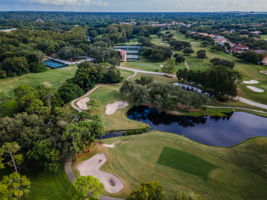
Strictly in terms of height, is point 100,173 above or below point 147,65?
below

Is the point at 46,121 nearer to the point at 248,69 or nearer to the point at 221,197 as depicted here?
the point at 221,197

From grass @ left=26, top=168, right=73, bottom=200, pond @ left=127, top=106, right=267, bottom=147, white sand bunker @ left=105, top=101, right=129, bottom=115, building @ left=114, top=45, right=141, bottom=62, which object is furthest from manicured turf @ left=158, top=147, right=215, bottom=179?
building @ left=114, top=45, right=141, bottom=62

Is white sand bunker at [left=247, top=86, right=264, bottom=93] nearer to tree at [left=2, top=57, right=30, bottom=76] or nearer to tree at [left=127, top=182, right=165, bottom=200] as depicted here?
tree at [left=127, top=182, right=165, bottom=200]

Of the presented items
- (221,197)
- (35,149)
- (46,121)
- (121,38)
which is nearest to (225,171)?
(221,197)

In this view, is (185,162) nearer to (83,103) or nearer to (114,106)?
(114,106)

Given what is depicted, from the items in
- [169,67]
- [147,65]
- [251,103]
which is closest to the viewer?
[251,103]

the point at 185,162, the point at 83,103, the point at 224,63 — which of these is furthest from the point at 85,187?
the point at 224,63

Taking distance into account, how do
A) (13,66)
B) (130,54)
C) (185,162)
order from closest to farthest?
(185,162)
(13,66)
(130,54)
